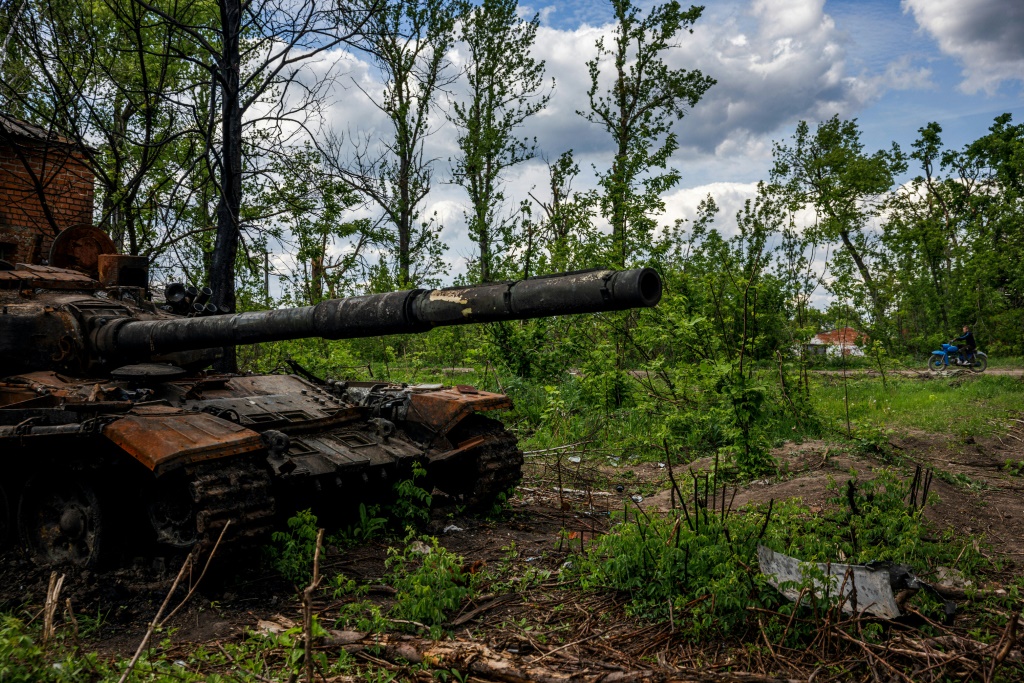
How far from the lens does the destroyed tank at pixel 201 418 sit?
4.63 metres

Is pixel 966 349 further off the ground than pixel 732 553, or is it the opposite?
pixel 966 349

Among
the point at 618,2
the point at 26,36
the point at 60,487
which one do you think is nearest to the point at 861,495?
the point at 60,487

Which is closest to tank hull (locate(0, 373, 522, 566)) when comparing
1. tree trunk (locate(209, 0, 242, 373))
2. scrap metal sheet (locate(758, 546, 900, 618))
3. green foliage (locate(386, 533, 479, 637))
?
green foliage (locate(386, 533, 479, 637))

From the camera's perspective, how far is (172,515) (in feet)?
17.5

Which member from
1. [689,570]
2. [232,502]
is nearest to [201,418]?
[232,502]

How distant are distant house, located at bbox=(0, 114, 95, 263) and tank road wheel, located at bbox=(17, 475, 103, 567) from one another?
21.7ft

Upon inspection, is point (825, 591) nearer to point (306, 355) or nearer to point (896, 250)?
point (306, 355)

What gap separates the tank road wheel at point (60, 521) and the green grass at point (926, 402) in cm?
752

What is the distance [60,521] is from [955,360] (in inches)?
818

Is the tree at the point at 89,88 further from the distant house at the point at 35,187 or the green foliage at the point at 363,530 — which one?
the green foliage at the point at 363,530

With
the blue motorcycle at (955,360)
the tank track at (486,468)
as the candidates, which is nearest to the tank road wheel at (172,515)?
the tank track at (486,468)

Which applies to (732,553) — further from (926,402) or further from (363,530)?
(926,402)

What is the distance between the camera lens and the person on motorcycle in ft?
64.5

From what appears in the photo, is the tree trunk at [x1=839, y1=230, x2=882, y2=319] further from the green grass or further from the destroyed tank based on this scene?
the destroyed tank
